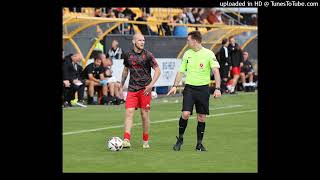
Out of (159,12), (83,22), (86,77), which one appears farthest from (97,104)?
(159,12)

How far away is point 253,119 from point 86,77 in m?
7.33

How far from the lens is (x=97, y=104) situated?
1156 inches

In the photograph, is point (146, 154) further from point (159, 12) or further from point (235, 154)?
point (159, 12)

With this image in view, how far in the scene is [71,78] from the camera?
92.3 ft

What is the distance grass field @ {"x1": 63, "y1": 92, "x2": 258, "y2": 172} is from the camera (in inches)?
578

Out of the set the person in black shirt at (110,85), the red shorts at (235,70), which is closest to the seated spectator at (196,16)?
the red shorts at (235,70)

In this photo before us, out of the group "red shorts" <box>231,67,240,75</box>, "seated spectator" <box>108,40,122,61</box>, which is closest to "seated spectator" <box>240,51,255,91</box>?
"red shorts" <box>231,67,240,75</box>

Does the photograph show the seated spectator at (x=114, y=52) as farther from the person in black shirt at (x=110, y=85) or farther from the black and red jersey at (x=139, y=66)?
the black and red jersey at (x=139, y=66)

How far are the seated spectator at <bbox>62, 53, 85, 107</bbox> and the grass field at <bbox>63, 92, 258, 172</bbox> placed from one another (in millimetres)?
801

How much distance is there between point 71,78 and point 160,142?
10.2 metres

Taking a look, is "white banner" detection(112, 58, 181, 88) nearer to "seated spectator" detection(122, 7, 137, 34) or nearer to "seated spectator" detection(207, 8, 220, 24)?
"seated spectator" detection(122, 7, 137, 34)
